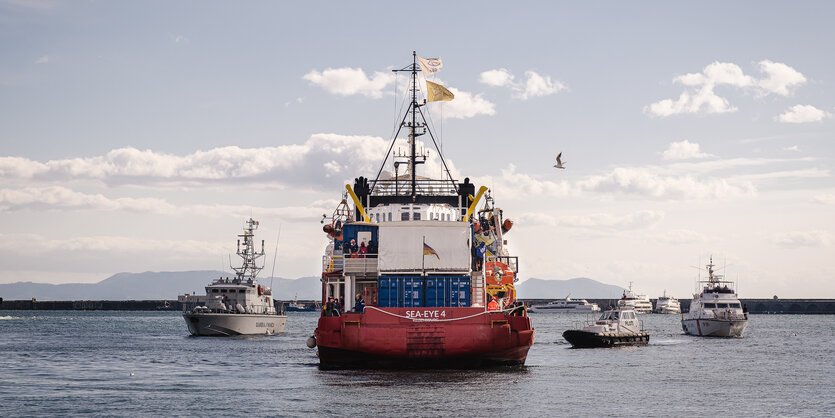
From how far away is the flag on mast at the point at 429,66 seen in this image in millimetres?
56625

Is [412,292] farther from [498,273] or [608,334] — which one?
[608,334]

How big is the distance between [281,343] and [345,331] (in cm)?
4074

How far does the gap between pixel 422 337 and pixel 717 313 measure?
65425mm

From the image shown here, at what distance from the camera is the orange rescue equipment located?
54.4 m

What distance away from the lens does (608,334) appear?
254 feet

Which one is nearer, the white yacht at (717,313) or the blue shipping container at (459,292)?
the blue shipping container at (459,292)

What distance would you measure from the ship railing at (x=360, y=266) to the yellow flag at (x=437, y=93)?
13815 millimetres

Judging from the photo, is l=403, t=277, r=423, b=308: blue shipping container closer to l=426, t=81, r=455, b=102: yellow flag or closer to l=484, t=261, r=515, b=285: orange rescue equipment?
l=484, t=261, r=515, b=285: orange rescue equipment

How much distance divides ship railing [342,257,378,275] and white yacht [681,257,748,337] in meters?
62.2

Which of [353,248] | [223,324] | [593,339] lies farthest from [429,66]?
[223,324]

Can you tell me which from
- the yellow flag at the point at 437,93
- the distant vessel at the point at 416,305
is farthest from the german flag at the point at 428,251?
the yellow flag at the point at 437,93

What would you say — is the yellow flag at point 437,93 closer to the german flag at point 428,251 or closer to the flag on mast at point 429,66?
the flag on mast at point 429,66

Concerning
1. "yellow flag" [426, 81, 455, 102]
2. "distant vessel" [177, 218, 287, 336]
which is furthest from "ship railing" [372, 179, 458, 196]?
"distant vessel" [177, 218, 287, 336]

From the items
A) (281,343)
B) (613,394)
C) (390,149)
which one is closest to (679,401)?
(613,394)
